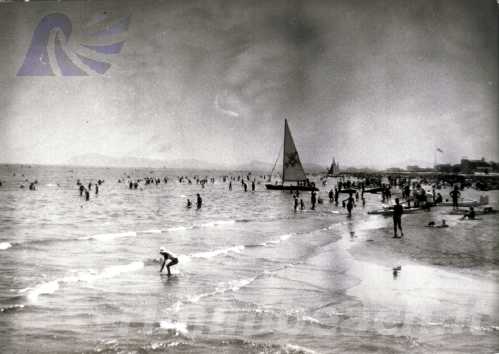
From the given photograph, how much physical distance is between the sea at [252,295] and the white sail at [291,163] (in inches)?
1130

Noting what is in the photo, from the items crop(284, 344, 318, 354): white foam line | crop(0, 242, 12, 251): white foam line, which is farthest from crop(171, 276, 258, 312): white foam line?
crop(0, 242, 12, 251): white foam line

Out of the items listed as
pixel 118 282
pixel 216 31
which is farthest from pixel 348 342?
pixel 216 31

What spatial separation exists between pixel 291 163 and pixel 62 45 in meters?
37.6

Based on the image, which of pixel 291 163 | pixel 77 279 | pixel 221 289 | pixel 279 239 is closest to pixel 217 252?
pixel 279 239

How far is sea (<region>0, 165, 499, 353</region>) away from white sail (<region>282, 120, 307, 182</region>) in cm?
2871

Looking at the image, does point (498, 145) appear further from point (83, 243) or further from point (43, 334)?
point (83, 243)

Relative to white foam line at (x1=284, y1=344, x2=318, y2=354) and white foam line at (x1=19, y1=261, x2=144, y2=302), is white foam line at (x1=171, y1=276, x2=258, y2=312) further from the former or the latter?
white foam line at (x1=19, y1=261, x2=144, y2=302)

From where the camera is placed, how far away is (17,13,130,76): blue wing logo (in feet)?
52.2

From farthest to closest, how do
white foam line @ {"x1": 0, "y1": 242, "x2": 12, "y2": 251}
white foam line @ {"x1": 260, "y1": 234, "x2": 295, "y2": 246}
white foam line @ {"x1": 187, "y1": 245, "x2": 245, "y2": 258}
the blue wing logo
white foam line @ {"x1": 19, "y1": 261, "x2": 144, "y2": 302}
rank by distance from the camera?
1. white foam line @ {"x1": 260, "y1": 234, "x2": 295, "y2": 246}
2. white foam line @ {"x1": 0, "y1": 242, "x2": 12, "y2": 251}
3. white foam line @ {"x1": 187, "y1": 245, "x2": 245, "y2": 258}
4. the blue wing logo
5. white foam line @ {"x1": 19, "y1": 261, "x2": 144, "y2": 302}

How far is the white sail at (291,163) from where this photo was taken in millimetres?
48453

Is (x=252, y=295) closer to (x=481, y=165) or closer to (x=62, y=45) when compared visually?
(x=62, y=45)

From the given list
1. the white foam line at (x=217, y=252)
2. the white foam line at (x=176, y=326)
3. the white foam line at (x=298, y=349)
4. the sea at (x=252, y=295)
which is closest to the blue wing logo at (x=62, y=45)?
the sea at (x=252, y=295)

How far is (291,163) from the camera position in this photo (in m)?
51.7

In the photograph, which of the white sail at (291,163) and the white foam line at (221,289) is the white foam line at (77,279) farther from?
the white sail at (291,163)
